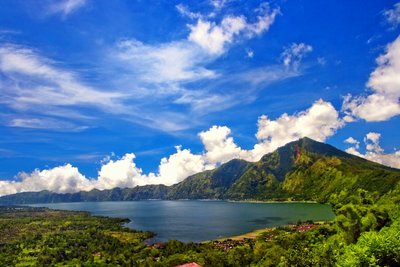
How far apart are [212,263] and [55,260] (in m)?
117

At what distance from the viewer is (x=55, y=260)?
189 metres

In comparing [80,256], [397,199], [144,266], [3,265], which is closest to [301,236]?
[397,199]

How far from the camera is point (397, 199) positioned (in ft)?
459

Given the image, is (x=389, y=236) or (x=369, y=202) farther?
(x=369, y=202)

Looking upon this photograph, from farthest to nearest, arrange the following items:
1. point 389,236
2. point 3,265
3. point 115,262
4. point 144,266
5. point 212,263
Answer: point 3,265 < point 115,262 < point 144,266 < point 212,263 < point 389,236

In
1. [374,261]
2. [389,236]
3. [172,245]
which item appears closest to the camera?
[374,261]

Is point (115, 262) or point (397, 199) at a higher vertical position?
point (397, 199)

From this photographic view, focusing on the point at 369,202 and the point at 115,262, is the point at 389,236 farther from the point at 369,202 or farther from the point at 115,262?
the point at 115,262

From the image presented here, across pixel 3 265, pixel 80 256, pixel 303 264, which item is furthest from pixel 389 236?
pixel 3 265

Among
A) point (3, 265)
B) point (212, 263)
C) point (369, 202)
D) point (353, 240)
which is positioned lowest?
point (3, 265)

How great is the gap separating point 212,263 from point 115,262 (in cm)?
6509

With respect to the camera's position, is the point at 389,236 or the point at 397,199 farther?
the point at 397,199

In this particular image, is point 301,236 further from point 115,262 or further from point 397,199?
point 115,262

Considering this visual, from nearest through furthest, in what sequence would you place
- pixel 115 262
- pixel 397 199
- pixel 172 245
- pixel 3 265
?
pixel 397 199
pixel 115 262
pixel 172 245
pixel 3 265
